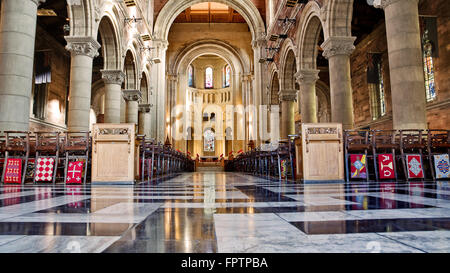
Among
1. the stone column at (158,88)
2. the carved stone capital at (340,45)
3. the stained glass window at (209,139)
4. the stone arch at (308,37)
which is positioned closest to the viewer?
the carved stone capital at (340,45)

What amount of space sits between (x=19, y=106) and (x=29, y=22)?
2098 mm

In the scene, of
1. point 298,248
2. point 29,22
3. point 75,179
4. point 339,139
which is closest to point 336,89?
A: point 339,139

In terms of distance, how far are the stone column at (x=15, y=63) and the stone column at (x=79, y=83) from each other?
3.03m

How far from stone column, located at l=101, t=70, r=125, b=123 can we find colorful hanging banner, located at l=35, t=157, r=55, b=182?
728 centimetres

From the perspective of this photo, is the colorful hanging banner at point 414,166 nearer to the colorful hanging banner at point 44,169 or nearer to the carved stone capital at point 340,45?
the carved stone capital at point 340,45

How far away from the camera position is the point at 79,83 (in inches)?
414

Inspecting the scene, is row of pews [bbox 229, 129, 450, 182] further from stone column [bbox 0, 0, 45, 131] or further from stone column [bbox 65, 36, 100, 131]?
stone column [bbox 65, 36, 100, 131]

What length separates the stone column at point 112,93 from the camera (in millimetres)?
14398

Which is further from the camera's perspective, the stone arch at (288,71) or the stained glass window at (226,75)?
the stained glass window at (226,75)

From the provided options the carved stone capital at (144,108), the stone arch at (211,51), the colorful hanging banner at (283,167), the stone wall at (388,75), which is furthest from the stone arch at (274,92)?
the colorful hanging banner at (283,167)

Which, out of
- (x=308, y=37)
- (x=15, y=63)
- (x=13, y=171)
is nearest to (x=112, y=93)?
(x=15, y=63)

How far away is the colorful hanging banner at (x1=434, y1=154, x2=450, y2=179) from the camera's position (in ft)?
22.3

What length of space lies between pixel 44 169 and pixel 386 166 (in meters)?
8.10
